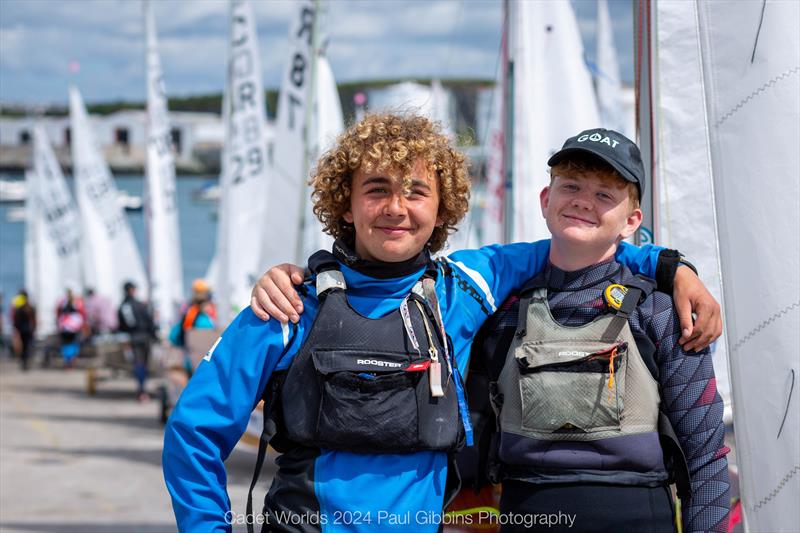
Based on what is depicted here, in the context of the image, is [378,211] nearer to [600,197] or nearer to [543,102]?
[600,197]

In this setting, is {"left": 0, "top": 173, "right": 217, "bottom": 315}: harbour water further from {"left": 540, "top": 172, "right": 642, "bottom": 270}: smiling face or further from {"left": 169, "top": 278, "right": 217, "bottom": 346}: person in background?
{"left": 540, "top": 172, "right": 642, "bottom": 270}: smiling face

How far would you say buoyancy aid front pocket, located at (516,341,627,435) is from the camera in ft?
7.41

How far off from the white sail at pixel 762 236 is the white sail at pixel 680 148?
3.48 feet

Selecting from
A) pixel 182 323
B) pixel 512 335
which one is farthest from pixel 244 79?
pixel 512 335

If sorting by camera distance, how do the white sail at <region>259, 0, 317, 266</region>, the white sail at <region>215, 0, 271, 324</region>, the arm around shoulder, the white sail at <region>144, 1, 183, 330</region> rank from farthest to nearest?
1. the white sail at <region>144, 1, 183, 330</region>
2. the white sail at <region>215, 0, 271, 324</region>
3. the white sail at <region>259, 0, 317, 266</region>
4. the arm around shoulder

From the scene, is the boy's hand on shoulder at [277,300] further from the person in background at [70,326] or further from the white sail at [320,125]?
the person in background at [70,326]

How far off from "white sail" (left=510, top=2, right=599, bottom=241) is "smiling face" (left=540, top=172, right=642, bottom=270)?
3.24 meters

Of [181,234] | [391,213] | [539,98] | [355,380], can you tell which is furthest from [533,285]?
[181,234]

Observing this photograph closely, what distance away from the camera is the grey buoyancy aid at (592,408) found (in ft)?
7.41

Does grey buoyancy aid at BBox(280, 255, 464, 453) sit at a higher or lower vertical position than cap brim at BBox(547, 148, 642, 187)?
lower

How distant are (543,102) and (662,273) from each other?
4.11 metres

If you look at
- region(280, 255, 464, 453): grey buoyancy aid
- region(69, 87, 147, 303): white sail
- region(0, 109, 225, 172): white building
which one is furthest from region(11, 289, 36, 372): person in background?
region(0, 109, 225, 172): white building

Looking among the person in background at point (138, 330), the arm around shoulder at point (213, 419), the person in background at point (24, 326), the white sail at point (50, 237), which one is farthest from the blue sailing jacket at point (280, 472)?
the white sail at point (50, 237)

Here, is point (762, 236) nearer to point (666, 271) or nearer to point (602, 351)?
point (666, 271)
